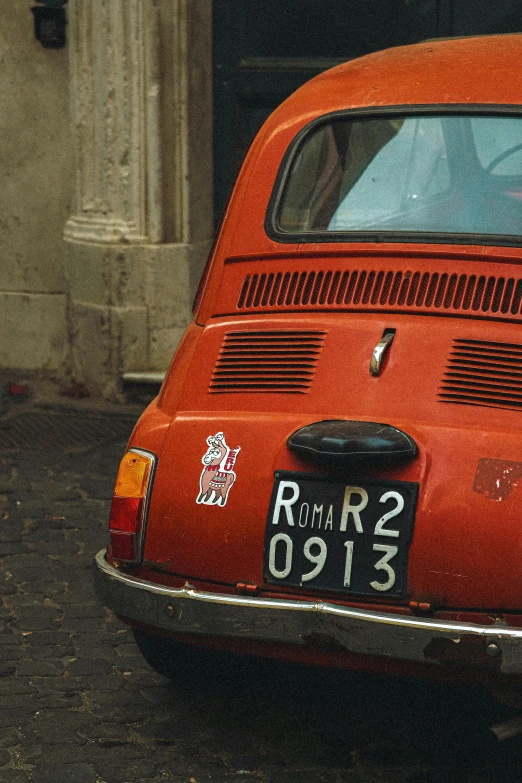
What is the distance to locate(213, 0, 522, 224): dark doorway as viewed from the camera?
832 cm

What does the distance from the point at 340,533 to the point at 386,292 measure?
79cm

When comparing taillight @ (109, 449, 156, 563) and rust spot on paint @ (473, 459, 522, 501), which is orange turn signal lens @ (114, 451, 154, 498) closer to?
taillight @ (109, 449, 156, 563)

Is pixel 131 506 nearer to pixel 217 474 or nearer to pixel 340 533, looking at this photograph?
pixel 217 474

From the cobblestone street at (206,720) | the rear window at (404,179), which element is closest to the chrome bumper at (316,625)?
the cobblestone street at (206,720)

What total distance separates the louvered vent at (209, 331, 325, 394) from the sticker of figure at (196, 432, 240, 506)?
0.86 ft

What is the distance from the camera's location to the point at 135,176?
316 inches

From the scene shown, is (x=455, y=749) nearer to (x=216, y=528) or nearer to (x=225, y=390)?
(x=216, y=528)

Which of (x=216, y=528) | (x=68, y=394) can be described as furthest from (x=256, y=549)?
(x=68, y=394)

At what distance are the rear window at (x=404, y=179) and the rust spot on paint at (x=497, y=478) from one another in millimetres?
840

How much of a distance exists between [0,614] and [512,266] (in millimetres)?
2323

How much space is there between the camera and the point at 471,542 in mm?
3186

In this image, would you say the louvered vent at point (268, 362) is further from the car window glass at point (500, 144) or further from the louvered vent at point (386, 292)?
the car window glass at point (500, 144)

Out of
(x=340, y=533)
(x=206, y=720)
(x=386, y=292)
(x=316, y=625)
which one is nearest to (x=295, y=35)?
(x=386, y=292)

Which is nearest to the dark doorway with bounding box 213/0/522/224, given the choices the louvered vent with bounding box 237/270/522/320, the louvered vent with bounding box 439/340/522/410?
the louvered vent with bounding box 237/270/522/320
